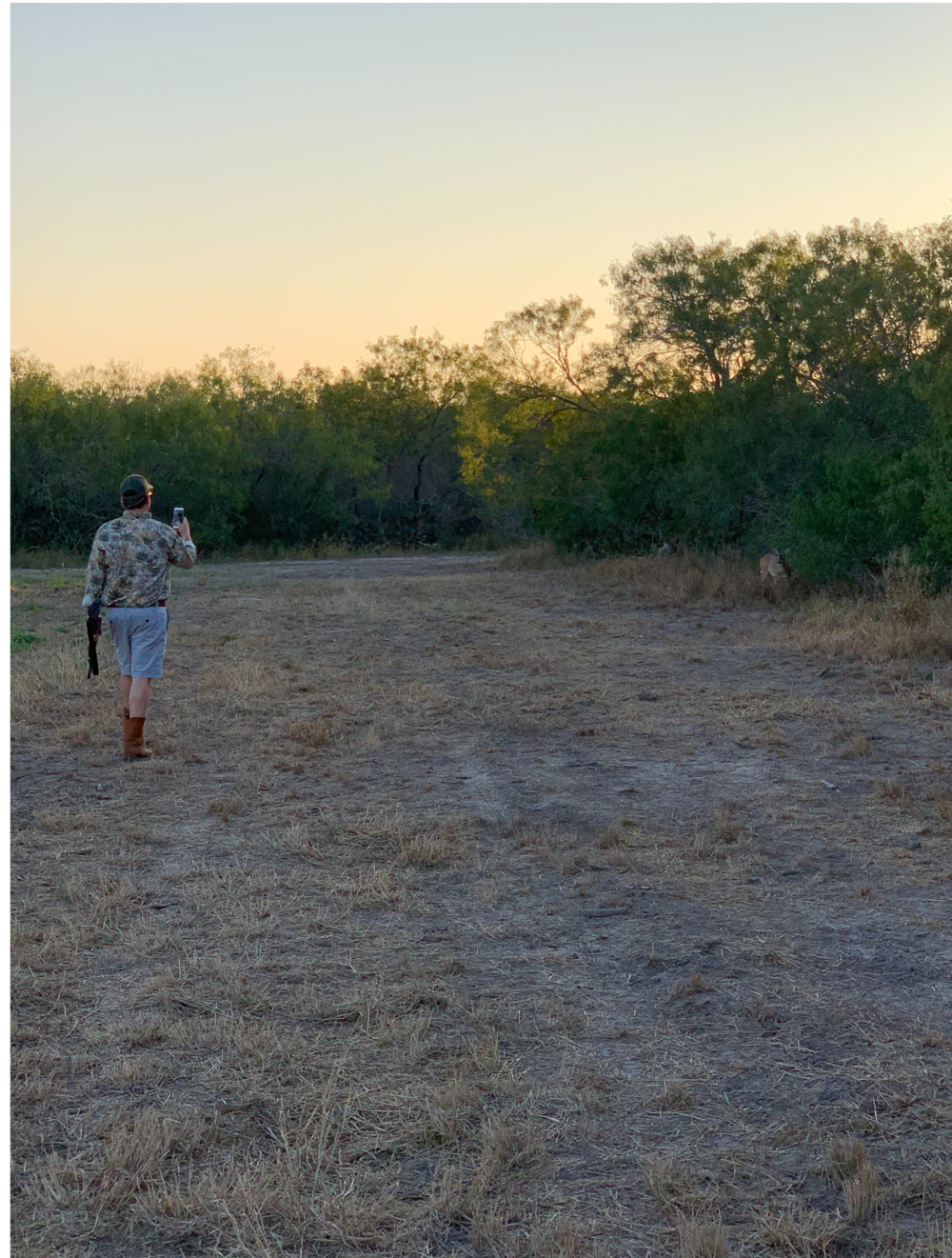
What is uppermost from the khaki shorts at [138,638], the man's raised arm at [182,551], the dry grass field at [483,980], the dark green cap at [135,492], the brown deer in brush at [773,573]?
the dark green cap at [135,492]

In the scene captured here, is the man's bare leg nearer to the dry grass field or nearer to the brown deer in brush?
the dry grass field

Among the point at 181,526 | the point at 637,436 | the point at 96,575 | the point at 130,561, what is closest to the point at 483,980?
the point at 130,561

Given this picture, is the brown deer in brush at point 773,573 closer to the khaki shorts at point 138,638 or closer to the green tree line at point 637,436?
the green tree line at point 637,436

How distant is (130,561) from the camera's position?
8.11 metres

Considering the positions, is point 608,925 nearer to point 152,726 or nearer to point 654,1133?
point 654,1133

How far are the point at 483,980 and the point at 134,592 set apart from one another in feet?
15.7

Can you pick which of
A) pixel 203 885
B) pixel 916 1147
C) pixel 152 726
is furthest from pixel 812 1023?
pixel 152 726

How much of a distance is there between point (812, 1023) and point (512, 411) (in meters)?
27.9

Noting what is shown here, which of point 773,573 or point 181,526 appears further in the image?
point 773,573

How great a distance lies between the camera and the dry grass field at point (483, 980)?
291cm

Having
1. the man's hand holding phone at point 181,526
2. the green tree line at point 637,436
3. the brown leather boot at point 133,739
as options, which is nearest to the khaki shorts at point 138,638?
the brown leather boot at point 133,739

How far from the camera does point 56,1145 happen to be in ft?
10.4

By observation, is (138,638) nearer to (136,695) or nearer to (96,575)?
(136,695)

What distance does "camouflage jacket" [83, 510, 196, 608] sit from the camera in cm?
809
